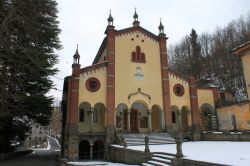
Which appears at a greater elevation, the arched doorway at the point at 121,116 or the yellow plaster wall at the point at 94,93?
the yellow plaster wall at the point at 94,93

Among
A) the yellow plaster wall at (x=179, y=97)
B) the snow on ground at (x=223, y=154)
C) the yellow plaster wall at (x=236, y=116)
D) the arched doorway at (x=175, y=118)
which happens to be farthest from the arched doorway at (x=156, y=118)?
the snow on ground at (x=223, y=154)

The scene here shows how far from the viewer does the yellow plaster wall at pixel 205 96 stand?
30.3 meters

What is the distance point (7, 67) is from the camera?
13.3 meters

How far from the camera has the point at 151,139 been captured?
2405 centimetres

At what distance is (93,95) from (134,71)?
529 cm

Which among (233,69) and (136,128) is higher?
(233,69)

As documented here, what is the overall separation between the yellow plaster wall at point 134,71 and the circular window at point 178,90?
6.36ft

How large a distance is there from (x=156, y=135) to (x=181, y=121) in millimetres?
6045

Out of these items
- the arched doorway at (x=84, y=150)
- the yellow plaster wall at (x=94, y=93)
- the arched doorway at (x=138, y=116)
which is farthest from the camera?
the arched doorway at (x=138, y=116)

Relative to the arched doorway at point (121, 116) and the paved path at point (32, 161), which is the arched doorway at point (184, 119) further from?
the paved path at point (32, 161)

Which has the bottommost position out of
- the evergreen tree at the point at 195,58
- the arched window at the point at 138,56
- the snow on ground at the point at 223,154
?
the snow on ground at the point at 223,154

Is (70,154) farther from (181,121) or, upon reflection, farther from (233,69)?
(233,69)

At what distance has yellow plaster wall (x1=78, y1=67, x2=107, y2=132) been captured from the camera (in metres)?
25.6

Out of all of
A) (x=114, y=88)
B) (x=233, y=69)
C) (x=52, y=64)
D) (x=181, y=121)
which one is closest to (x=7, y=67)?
(x=52, y=64)
